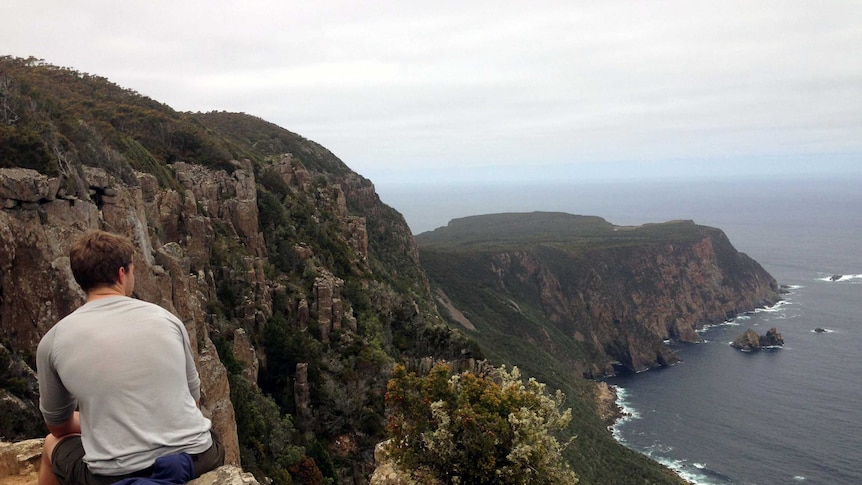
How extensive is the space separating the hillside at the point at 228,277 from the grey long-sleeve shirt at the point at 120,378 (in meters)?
9.09

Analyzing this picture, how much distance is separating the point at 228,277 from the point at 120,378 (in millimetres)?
28935

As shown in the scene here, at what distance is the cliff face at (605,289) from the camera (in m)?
122

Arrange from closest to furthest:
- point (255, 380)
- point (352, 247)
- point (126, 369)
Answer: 1. point (126, 369)
2. point (255, 380)
3. point (352, 247)

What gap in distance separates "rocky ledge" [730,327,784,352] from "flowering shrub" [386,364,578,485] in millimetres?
126304

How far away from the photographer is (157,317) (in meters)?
5.12

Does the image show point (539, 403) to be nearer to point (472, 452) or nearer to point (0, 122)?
point (472, 452)

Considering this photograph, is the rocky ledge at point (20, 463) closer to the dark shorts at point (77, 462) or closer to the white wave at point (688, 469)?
the dark shorts at point (77, 462)

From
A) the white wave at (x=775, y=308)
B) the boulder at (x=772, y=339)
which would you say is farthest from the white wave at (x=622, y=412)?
the white wave at (x=775, y=308)

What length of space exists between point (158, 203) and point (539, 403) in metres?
23.9

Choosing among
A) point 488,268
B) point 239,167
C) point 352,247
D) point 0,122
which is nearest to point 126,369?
point 0,122

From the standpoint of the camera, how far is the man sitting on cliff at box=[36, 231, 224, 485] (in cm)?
489

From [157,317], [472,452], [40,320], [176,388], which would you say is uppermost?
[157,317]

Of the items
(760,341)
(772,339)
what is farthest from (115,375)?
(760,341)

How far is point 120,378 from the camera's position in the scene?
16.1 ft
